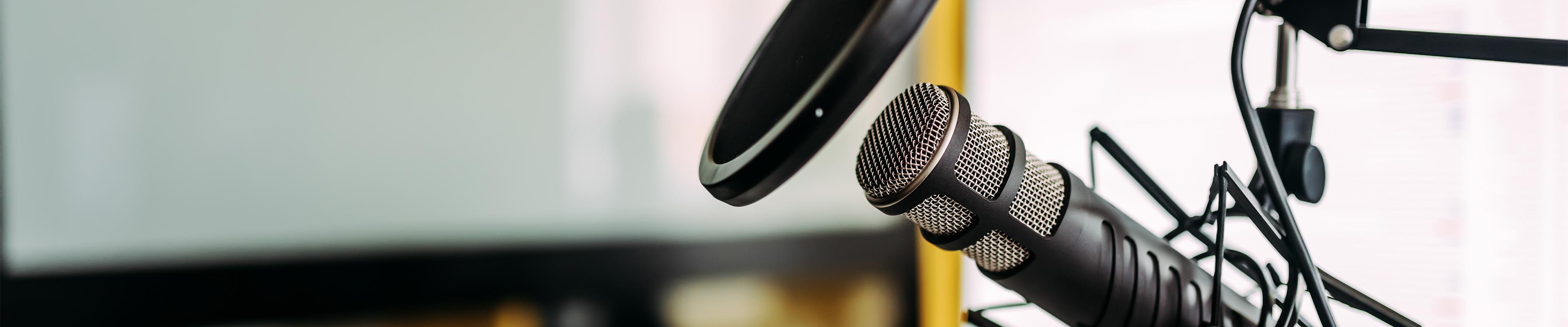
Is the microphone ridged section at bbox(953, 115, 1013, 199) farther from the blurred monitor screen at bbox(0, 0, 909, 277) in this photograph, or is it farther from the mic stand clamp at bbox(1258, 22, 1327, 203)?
the blurred monitor screen at bbox(0, 0, 909, 277)

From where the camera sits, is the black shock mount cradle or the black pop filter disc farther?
the black shock mount cradle

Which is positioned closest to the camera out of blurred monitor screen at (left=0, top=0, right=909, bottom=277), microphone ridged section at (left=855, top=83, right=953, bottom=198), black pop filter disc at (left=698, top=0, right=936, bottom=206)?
black pop filter disc at (left=698, top=0, right=936, bottom=206)

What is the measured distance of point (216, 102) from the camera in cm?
117

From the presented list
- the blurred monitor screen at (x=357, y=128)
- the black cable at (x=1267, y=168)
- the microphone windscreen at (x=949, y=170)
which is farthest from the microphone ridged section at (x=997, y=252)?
the blurred monitor screen at (x=357, y=128)

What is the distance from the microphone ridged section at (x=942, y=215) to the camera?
344 mm

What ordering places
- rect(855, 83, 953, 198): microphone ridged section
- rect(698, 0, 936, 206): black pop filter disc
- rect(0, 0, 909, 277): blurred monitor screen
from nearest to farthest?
1. rect(698, 0, 936, 206): black pop filter disc
2. rect(855, 83, 953, 198): microphone ridged section
3. rect(0, 0, 909, 277): blurred monitor screen

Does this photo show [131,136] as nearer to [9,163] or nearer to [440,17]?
[9,163]

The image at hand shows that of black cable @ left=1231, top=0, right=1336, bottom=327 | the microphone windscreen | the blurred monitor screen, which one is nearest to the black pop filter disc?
the microphone windscreen

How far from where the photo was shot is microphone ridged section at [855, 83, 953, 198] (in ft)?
1.08

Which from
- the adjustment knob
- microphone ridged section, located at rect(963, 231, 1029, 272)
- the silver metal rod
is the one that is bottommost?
microphone ridged section, located at rect(963, 231, 1029, 272)

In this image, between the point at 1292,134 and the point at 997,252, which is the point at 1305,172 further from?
the point at 997,252

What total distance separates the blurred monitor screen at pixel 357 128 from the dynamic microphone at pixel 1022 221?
3.80 ft

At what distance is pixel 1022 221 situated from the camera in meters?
0.36

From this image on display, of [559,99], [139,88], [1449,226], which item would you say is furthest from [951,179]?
[139,88]
